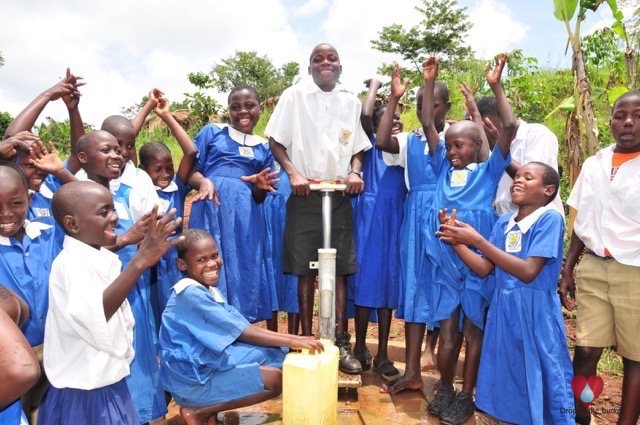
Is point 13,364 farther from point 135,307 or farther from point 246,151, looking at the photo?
point 246,151

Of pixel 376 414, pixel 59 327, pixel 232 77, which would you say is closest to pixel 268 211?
pixel 376 414

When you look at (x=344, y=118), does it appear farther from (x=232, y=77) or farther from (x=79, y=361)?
(x=232, y=77)

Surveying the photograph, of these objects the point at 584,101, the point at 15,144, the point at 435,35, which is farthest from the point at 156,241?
the point at 435,35

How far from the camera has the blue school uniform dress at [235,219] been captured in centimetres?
354

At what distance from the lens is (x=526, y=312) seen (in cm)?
279

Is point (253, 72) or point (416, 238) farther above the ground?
point (253, 72)

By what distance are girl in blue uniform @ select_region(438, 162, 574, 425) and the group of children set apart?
0.03 ft

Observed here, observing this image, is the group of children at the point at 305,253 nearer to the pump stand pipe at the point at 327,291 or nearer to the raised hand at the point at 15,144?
the raised hand at the point at 15,144

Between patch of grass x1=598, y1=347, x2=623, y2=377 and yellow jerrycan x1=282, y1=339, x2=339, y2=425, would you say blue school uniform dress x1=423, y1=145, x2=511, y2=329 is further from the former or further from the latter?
patch of grass x1=598, y1=347, x2=623, y2=377

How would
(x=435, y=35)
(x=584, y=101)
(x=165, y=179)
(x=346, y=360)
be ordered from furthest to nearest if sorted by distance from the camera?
(x=435, y=35), (x=584, y=101), (x=165, y=179), (x=346, y=360)

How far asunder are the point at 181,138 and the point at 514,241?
210 cm

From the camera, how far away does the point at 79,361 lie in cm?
209

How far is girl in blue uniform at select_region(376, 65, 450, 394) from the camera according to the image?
3.36m

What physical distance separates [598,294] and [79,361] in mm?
2688
